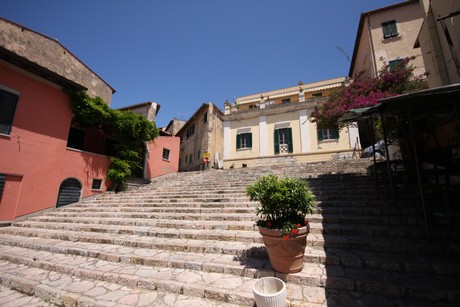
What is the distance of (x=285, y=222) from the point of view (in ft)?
11.0

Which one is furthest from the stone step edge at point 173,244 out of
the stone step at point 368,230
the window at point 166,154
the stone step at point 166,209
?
the window at point 166,154

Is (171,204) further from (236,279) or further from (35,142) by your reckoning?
(35,142)

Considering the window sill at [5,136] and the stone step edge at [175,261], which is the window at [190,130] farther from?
the stone step edge at [175,261]

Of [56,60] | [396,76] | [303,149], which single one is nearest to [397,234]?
[396,76]

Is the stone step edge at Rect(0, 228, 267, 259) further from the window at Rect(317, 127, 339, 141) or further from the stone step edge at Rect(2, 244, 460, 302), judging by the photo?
the window at Rect(317, 127, 339, 141)

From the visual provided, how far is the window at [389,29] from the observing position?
47.5 ft

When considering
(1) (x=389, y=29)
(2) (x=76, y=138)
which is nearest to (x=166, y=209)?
(2) (x=76, y=138)

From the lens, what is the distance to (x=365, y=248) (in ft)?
12.5

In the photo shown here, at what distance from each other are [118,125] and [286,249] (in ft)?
38.2

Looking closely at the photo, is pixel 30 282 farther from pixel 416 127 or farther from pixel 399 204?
pixel 416 127

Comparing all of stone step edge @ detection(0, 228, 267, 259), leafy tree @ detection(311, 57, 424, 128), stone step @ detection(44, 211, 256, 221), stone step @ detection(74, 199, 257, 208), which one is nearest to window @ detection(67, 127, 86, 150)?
stone step @ detection(74, 199, 257, 208)

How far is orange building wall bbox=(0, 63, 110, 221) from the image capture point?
25.4 feet

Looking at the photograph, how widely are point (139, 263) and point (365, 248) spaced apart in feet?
14.4

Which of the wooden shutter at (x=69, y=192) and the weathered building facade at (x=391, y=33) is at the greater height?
the weathered building facade at (x=391, y=33)
